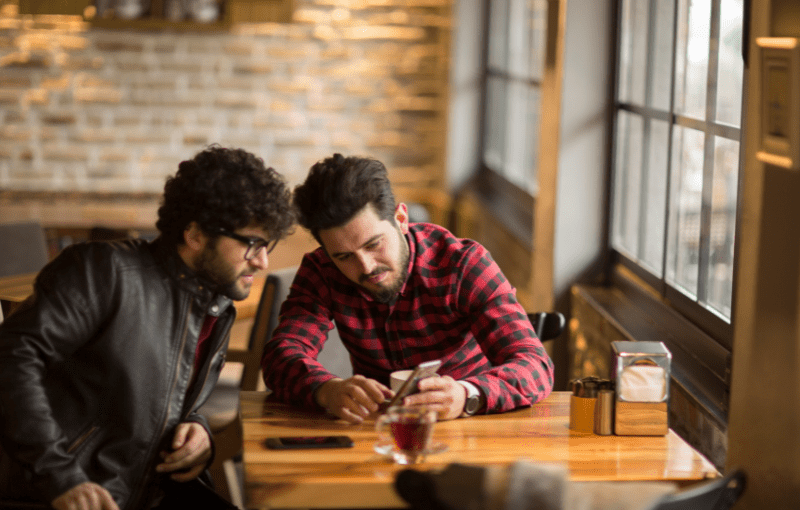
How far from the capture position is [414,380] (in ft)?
6.01

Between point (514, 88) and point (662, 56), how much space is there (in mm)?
2084

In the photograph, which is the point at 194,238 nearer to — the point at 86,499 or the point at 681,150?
the point at 86,499

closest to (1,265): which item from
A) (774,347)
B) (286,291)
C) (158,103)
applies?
(286,291)

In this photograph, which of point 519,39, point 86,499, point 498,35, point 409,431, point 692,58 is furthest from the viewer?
point 498,35

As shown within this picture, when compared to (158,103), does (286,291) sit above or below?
below

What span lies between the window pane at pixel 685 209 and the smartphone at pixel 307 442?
133 cm

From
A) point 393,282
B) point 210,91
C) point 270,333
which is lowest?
point 270,333

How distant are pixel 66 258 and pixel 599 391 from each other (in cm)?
112

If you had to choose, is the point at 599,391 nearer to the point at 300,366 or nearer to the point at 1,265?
the point at 300,366

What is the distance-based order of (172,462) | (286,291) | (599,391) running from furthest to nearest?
1. (286,291)
2. (172,462)
3. (599,391)

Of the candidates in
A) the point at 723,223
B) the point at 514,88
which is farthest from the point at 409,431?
the point at 514,88

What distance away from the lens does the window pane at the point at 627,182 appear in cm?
321

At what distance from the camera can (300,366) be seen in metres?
2.02

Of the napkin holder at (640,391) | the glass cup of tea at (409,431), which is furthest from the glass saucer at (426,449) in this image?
the napkin holder at (640,391)
